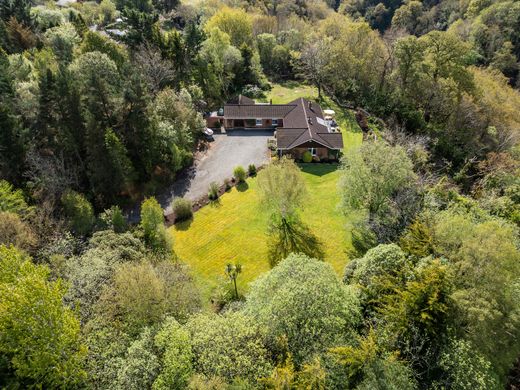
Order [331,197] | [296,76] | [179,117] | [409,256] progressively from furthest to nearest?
1. [296,76]
2. [179,117]
3. [331,197]
4. [409,256]

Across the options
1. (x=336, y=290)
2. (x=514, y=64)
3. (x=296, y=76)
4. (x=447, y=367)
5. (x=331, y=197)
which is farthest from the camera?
(x=514, y=64)

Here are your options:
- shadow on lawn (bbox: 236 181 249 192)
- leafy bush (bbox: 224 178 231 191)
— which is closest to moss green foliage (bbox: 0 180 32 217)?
leafy bush (bbox: 224 178 231 191)

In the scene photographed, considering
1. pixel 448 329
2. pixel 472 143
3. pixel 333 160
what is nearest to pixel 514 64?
pixel 472 143

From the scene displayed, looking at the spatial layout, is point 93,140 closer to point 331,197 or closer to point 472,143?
point 331,197

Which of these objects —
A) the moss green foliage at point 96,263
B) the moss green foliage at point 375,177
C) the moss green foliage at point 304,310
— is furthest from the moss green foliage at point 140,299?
the moss green foliage at point 375,177

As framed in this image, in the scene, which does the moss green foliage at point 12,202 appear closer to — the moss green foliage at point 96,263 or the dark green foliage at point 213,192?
the moss green foliage at point 96,263

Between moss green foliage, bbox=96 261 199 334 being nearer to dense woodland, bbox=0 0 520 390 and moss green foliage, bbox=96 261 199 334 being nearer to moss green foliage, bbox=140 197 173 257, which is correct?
dense woodland, bbox=0 0 520 390

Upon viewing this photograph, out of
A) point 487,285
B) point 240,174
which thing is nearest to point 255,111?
point 240,174
